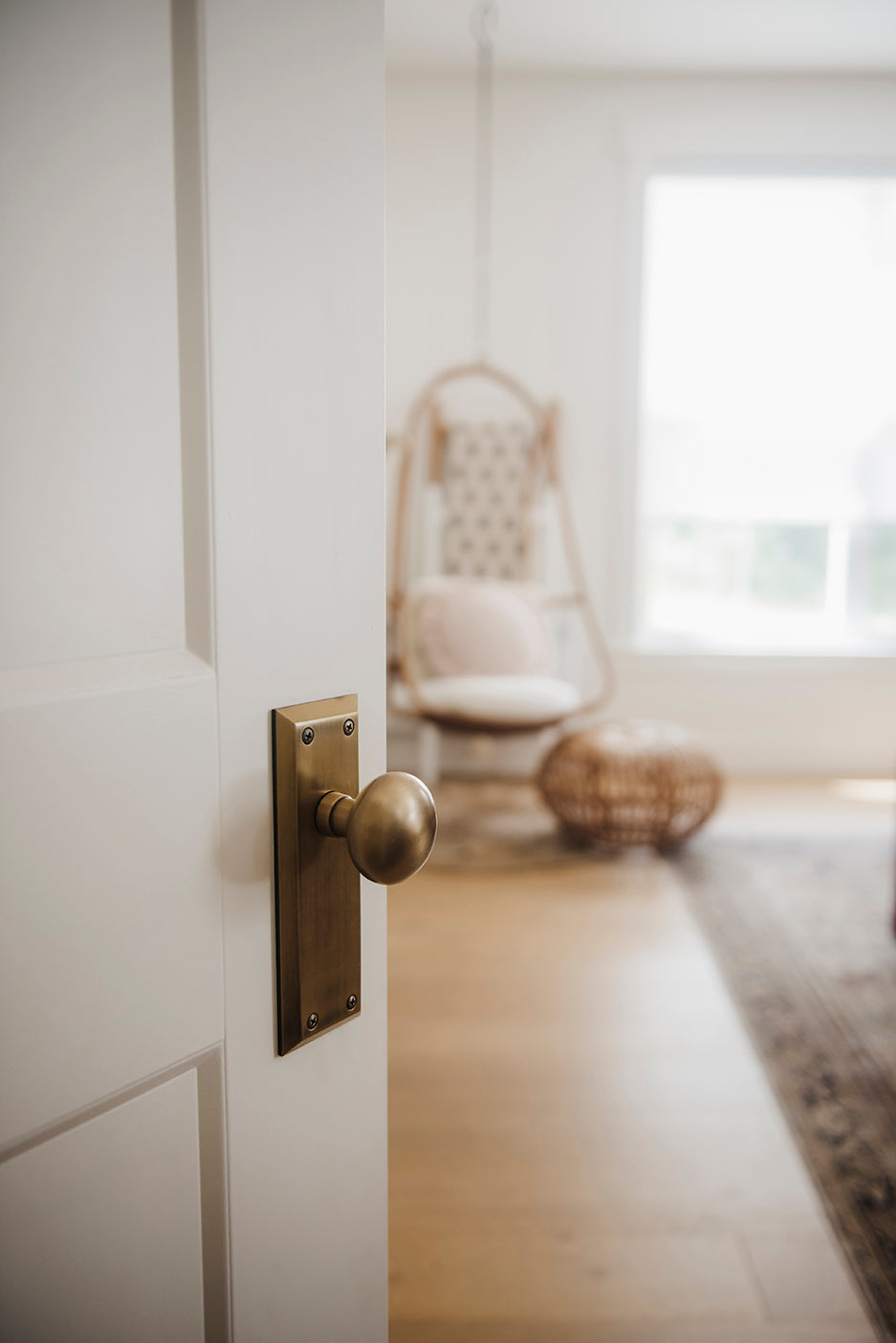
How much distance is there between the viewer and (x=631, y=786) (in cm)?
292

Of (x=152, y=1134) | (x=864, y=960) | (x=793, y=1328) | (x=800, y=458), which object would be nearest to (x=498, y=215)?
(x=800, y=458)

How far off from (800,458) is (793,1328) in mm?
3470

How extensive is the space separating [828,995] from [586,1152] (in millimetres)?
814

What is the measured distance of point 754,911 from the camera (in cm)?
261

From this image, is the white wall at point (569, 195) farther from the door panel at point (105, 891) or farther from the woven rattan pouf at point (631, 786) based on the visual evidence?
the door panel at point (105, 891)

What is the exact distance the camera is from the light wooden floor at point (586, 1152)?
129 centimetres

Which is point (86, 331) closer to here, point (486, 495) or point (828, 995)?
point (828, 995)

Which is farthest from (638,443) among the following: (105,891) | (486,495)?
(105,891)

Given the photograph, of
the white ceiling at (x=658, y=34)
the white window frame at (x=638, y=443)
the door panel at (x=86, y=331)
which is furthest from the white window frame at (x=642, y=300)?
the door panel at (x=86, y=331)

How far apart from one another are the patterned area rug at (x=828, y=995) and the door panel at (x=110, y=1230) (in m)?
1.20

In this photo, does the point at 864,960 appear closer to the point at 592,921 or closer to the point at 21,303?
the point at 592,921

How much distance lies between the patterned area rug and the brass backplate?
120cm

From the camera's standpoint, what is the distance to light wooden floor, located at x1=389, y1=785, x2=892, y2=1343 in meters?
1.29

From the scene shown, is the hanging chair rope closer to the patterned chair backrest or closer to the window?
the patterned chair backrest
